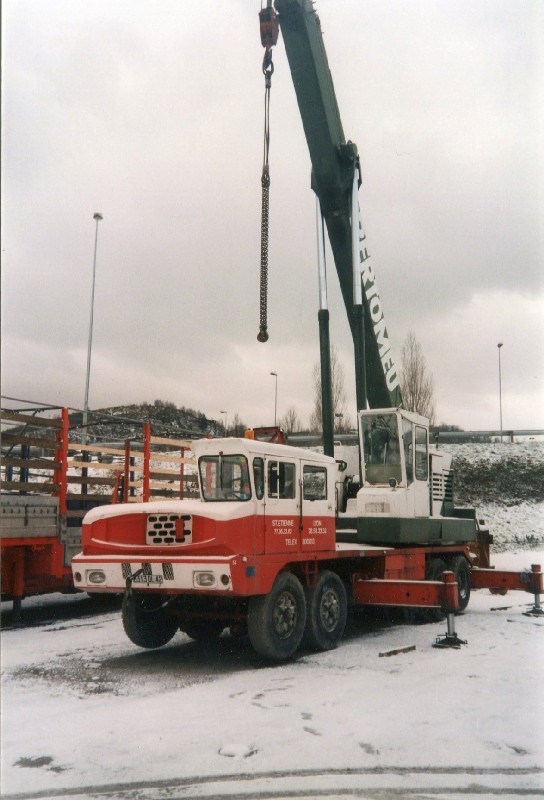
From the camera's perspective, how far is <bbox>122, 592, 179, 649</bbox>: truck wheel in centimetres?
909

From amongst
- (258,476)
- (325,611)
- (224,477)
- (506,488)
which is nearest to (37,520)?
(224,477)

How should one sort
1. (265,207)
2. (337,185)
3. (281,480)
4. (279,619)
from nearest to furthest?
(279,619) → (281,480) → (265,207) → (337,185)

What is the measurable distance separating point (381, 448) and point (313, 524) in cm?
275

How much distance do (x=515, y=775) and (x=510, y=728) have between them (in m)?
1.02

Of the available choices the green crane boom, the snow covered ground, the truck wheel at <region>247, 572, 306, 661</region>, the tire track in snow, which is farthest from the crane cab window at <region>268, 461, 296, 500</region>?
the tire track in snow

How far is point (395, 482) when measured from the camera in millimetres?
11406

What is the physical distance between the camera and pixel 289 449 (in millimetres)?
9094

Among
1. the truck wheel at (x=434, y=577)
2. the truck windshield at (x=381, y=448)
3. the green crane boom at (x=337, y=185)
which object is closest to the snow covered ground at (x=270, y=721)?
the truck wheel at (x=434, y=577)

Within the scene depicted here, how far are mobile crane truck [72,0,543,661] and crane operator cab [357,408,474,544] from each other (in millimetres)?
22

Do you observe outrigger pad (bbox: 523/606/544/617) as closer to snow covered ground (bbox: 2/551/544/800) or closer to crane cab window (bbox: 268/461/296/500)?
snow covered ground (bbox: 2/551/544/800)

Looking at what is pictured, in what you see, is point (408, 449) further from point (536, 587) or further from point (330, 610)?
point (330, 610)

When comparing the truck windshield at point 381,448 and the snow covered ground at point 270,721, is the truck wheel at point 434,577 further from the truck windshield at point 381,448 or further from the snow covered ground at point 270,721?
the snow covered ground at point 270,721

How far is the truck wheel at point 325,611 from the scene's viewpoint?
9.07 m

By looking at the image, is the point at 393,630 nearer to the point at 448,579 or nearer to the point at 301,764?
the point at 448,579
